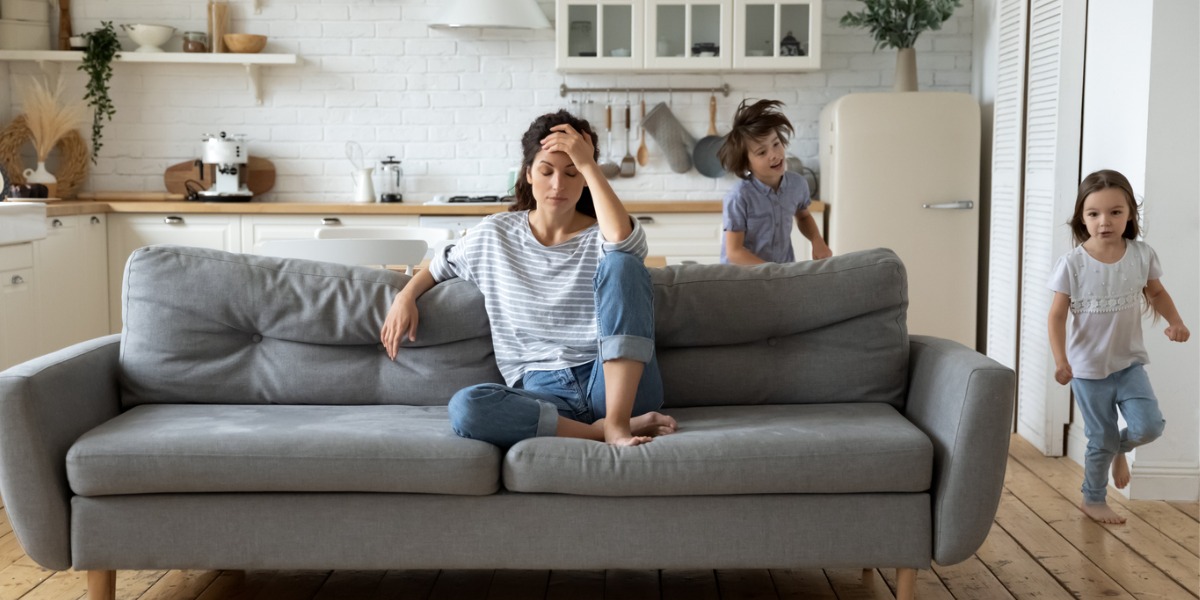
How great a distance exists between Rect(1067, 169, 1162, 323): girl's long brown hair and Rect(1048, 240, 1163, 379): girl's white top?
0.03m

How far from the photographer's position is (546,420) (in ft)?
7.65

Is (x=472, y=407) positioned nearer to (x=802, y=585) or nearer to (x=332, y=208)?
(x=802, y=585)

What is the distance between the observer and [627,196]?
577cm

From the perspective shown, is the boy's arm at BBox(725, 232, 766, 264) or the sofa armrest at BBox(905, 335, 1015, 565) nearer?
the sofa armrest at BBox(905, 335, 1015, 565)

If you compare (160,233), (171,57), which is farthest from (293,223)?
(171,57)

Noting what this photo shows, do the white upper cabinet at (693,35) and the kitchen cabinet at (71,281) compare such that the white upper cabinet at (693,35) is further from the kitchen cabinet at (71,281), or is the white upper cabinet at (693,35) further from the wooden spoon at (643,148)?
the kitchen cabinet at (71,281)

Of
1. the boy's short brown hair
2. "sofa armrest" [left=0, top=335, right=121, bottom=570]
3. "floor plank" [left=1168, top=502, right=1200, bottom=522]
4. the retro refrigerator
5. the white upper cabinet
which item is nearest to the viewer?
"sofa armrest" [left=0, top=335, right=121, bottom=570]

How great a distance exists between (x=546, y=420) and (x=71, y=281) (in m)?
3.35

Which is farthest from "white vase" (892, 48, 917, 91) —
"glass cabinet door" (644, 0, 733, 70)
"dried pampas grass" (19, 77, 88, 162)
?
"dried pampas grass" (19, 77, 88, 162)

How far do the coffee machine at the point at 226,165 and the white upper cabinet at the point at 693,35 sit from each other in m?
1.60

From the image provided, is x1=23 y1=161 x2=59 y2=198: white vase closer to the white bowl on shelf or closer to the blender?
the white bowl on shelf

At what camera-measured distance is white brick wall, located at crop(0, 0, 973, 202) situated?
563 centimetres

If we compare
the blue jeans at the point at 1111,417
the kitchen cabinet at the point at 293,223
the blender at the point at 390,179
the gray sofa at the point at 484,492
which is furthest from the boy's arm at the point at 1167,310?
the blender at the point at 390,179

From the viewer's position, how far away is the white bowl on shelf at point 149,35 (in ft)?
17.9
